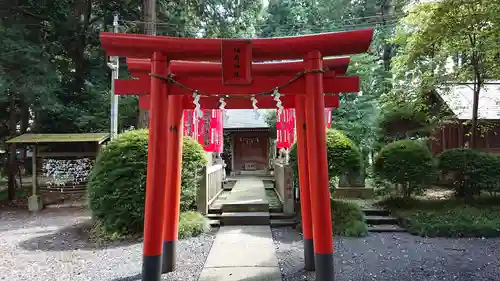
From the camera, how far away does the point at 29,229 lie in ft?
27.9

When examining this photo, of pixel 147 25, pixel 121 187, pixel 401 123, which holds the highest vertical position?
pixel 147 25

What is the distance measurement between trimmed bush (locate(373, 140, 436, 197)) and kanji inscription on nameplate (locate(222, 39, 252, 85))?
649 centimetres

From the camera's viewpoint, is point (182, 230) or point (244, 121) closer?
point (182, 230)

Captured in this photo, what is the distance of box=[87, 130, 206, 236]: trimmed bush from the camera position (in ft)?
22.8

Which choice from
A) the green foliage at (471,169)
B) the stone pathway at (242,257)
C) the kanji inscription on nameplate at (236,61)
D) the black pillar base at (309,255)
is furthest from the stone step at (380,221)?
the kanji inscription on nameplate at (236,61)

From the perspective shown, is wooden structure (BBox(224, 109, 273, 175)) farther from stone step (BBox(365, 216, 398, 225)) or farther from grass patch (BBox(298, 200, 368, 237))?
grass patch (BBox(298, 200, 368, 237))

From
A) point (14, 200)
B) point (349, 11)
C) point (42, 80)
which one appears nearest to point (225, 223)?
point (42, 80)

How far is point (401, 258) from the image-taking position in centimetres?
573

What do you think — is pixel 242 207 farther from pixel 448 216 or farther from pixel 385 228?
pixel 448 216

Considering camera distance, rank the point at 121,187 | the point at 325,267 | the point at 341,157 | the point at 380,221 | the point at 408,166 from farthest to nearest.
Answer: the point at 408,166 < the point at 380,221 < the point at 341,157 < the point at 121,187 < the point at 325,267

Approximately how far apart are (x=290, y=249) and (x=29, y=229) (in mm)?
7019

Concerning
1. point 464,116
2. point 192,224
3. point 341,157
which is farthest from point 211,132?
point 464,116

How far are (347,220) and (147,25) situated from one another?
9.18 meters

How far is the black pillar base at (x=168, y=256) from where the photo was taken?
4.84 m
